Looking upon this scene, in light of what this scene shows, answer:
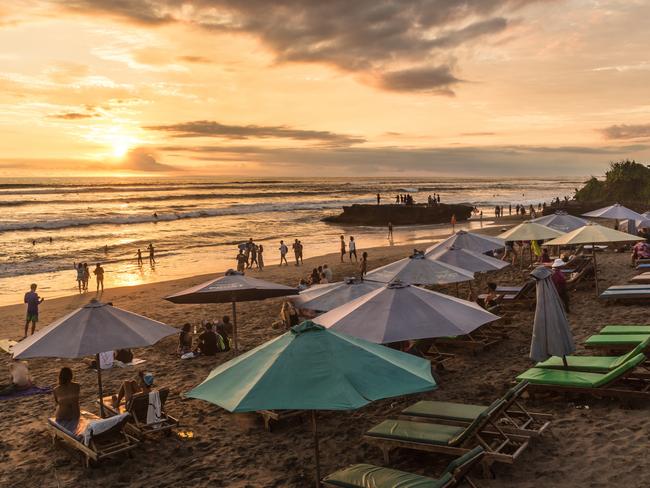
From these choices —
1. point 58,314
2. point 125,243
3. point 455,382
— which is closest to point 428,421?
point 455,382

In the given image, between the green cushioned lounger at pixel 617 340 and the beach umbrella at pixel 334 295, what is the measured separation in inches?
169

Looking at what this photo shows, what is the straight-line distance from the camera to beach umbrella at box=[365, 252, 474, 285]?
38.1 ft

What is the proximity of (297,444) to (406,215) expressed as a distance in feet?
165

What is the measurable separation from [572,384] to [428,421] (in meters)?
2.51

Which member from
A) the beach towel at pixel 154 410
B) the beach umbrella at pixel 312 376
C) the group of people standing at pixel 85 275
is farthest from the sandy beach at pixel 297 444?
the group of people standing at pixel 85 275

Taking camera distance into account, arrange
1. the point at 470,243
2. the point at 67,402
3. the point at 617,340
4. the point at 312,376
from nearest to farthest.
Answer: the point at 312,376, the point at 67,402, the point at 617,340, the point at 470,243

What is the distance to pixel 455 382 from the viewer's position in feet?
33.5

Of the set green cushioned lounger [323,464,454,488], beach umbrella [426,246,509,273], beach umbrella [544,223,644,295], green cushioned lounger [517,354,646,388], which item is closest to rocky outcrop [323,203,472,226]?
beach umbrella [544,223,644,295]

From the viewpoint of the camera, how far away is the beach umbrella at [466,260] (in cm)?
1416

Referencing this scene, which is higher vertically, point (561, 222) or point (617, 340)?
point (561, 222)

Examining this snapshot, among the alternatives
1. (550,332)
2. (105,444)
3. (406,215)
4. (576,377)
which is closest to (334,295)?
(550,332)

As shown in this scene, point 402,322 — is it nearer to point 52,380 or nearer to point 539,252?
point 52,380

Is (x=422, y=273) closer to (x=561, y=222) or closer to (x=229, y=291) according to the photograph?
(x=229, y=291)

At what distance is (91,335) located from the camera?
8.43m
